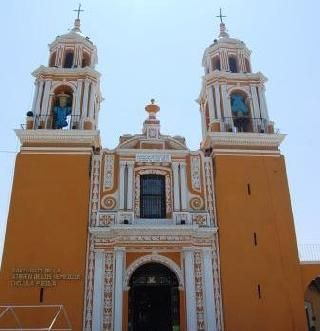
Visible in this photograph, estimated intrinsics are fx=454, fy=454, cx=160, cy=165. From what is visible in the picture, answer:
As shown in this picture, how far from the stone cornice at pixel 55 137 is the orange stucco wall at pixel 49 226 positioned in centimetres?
66

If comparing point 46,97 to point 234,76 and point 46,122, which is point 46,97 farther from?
point 234,76

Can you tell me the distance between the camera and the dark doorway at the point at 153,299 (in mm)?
16031

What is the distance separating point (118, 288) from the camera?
15.8 metres

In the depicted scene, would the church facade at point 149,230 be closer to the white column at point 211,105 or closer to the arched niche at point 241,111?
the white column at point 211,105

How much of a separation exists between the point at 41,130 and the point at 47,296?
666 centimetres

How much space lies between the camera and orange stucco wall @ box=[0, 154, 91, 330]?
51.3ft

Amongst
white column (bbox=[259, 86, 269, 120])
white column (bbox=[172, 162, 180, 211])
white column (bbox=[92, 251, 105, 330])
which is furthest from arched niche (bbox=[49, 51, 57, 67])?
white column (bbox=[92, 251, 105, 330])

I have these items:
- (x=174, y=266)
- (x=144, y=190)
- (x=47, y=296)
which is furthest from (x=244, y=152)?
(x=47, y=296)

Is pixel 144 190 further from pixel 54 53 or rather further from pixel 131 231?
pixel 54 53

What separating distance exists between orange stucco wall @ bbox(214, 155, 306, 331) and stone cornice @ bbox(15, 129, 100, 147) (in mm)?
5394

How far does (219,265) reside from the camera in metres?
16.6

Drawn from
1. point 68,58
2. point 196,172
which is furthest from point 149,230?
point 68,58

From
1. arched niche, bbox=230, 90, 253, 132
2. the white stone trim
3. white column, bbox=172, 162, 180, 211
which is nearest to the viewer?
the white stone trim

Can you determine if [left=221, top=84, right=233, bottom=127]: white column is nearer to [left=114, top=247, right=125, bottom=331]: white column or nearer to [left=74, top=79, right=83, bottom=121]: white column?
[left=74, top=79, right=83, bottom=121]: white column
